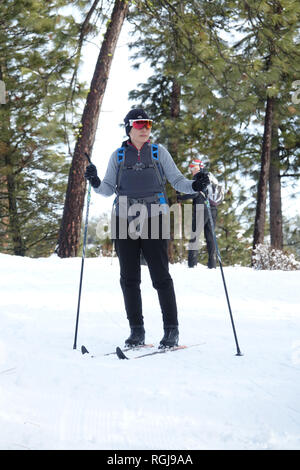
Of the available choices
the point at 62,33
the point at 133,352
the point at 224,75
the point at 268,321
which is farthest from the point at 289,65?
the point at 133,352

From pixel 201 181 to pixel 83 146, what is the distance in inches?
244

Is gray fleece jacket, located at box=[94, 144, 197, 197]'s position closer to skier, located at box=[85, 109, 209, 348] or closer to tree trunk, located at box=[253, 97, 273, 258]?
skier, located at box=[85, 109, 209, 348]

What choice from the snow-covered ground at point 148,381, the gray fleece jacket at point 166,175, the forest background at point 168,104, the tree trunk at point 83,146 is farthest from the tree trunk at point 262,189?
the gray fleece jacket at point 166,175

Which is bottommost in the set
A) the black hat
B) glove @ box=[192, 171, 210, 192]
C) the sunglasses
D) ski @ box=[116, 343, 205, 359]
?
ski @ box=[116, 343, 205, 359]

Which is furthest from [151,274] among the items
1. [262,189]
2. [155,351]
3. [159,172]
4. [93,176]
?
[262,189]

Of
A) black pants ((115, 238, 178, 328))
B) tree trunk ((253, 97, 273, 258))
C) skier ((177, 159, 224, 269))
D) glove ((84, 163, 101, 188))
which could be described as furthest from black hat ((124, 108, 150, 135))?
Result: tree trunk ((253, 97, 273, 258))

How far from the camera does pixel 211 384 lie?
9.15 ft

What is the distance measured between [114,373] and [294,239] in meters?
18.8

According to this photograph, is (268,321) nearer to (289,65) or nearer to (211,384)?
(211,384)

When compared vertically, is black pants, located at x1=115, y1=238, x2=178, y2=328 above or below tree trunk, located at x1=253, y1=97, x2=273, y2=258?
below

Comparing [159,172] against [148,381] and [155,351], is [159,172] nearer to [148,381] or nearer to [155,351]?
[155,351]

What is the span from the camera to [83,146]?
950cm

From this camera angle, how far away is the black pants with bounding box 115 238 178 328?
379 centimetres

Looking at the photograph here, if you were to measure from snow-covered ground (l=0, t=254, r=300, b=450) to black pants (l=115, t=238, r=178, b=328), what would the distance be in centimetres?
35
